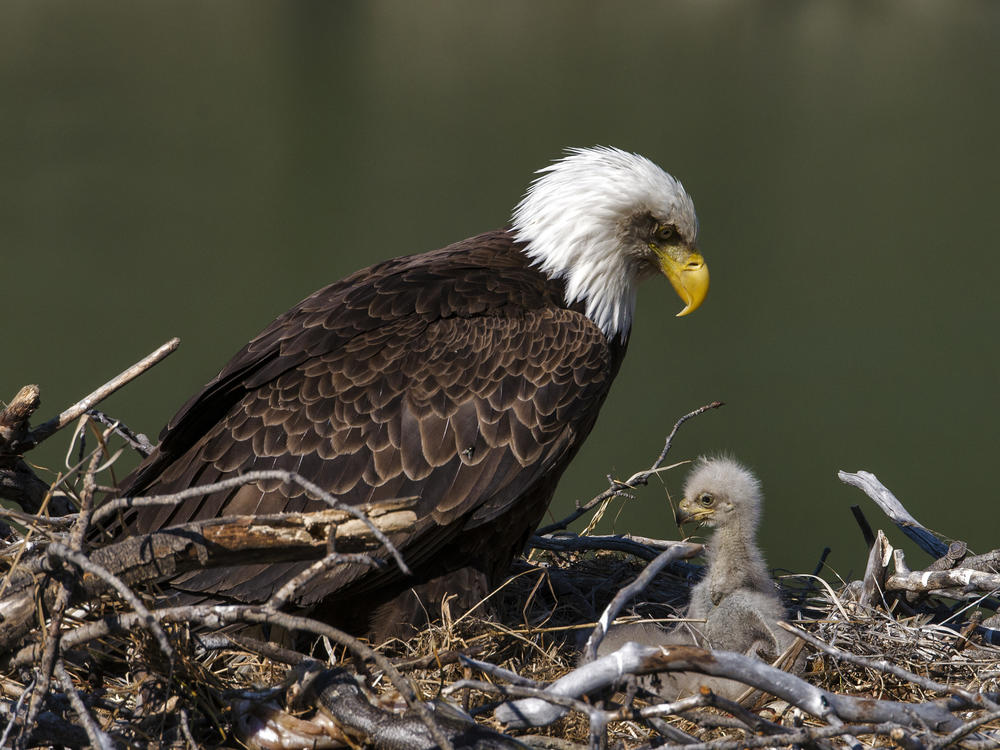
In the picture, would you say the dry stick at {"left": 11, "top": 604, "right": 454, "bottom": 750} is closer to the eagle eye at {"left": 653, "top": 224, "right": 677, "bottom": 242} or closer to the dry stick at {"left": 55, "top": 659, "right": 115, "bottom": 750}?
the dry stick at {"left": 55, "top": 659, "right": 115, "bottom": 750}

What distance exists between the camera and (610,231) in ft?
14.8

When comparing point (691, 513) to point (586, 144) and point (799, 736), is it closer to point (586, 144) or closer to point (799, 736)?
point (799, 736)

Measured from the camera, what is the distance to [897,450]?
1330 cm

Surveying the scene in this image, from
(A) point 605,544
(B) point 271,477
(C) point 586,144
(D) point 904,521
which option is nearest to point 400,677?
(B) point 271,477

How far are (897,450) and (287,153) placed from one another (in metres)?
12.7

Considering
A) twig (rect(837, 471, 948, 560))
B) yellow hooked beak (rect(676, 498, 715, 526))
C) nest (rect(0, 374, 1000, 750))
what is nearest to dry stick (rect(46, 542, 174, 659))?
nest (rect(0, 374, 1000, 750))

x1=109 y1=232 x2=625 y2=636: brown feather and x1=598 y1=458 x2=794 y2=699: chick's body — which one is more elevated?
x1=109 y1=232 x2=625 y2=636: brown feather

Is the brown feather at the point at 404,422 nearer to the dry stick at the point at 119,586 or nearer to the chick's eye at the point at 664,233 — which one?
the chick's eye at the point at 664,233

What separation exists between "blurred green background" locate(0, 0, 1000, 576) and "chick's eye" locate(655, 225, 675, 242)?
6271 mm

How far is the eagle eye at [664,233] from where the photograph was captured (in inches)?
181

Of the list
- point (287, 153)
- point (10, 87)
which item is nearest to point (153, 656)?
point (287, 153)

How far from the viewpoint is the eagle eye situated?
4586mm

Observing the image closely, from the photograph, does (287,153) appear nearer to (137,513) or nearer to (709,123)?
(709,123)

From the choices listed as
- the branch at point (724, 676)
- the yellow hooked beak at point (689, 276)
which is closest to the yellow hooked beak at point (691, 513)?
the yellow hooked beak at point (689, 276)
